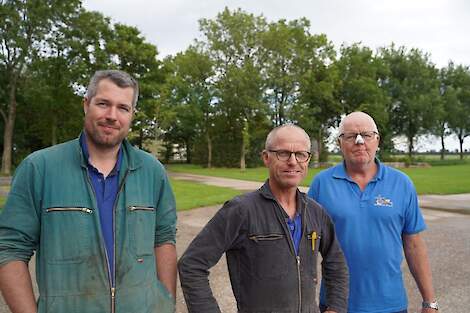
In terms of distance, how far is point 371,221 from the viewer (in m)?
2.71

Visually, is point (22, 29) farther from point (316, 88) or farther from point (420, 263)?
point (420, 263)

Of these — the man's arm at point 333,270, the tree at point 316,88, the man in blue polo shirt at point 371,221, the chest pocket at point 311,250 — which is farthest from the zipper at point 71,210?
the tree at point 316,88

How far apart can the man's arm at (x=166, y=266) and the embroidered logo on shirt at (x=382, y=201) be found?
1363 millimetres

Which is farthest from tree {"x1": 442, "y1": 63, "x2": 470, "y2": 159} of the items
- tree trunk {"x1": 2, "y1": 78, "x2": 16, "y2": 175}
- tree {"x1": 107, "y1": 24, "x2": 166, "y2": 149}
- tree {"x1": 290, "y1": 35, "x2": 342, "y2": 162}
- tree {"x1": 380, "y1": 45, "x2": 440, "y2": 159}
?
tree trunk {"x1": 2, "y1": 78, "x2": 16, "y2": 175}

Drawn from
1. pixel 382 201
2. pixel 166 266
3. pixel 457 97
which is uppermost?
pixel 457 97

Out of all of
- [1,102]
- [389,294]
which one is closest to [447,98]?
[1,102]

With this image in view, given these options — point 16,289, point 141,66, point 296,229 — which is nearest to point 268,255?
point 296,229

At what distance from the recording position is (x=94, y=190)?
205cm

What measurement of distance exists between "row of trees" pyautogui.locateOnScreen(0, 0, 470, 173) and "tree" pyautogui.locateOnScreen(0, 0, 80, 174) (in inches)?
2.9

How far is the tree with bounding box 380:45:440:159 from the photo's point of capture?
50469mm

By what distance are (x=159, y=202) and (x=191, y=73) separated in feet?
131

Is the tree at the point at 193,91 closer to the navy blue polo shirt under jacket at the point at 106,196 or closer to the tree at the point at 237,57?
the tree at the point at 237,57

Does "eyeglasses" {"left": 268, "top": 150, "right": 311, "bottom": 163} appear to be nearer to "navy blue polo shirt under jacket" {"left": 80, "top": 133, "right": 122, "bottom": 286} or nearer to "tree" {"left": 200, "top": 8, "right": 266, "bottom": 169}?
"navy blue polo shirt under jacket" {"left": 80, "top": 133, "right": 122, "bottom": 286}

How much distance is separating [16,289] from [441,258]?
710 centimetres
